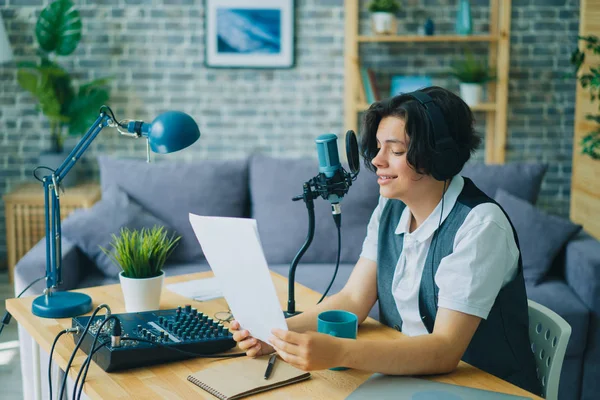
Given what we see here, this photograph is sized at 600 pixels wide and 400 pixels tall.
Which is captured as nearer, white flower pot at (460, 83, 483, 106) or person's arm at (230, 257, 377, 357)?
person's arm at (230, 257, 377, 357)

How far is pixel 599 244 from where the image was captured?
3131 millimetres

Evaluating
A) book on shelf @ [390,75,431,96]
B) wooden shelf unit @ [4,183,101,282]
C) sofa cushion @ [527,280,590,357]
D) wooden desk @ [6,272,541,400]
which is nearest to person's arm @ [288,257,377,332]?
wooden desk @ [6,272,541,400]

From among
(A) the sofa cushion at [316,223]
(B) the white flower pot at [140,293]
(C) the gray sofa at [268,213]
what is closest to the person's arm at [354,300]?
(B) the white flower pot at [140,293]

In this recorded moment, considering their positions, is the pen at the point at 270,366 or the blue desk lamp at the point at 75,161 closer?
the pen at the point at 270,366

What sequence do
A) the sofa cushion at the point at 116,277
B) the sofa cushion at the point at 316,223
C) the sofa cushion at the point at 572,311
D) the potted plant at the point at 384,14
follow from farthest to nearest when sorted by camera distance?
the potted plant at the point at 384,14
the sofa cushion at the point at 316,223
the sofa cushion at the point at 116,277
the sofa cushion at the point at 572,311

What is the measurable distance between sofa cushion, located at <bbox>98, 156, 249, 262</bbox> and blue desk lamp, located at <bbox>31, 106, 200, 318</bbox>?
1.41 metres

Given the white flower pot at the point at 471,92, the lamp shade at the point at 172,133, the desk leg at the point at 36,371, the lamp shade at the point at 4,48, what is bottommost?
the desk leg at the point at 36,371

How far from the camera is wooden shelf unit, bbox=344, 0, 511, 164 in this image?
4.55 metres

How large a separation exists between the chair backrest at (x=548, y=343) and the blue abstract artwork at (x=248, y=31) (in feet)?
10.9

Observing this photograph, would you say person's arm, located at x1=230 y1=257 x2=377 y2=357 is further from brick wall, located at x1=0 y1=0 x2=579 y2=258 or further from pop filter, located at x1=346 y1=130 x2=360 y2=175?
brick wall, located at x1=0 y1=0 x2=579 y2=258

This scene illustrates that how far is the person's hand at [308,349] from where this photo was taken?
4.30 ft

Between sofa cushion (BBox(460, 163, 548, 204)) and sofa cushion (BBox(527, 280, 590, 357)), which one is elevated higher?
sofa cushion (BBox(460, 163, 548, 204))

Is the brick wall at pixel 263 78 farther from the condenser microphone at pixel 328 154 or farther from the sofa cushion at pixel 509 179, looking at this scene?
the condenser microphone at pixel 328 154

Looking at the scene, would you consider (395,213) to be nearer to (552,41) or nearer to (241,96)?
(241,96)
